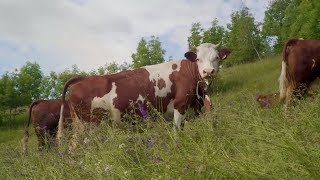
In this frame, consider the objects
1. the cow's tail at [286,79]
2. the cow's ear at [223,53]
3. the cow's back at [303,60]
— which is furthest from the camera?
the cow's back at [303,60]

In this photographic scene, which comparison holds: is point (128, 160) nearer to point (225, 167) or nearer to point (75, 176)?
point (75, 176)

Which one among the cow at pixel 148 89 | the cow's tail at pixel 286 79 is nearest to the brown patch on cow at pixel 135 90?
the cow at pixel 148 89

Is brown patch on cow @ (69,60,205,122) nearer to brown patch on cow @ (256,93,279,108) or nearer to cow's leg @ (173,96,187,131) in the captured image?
cow's leg @ (173,96,187,131)

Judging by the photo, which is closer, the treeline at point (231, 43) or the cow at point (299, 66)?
the cow at point (299, 66)

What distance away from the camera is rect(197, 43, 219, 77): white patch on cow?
8938 mm

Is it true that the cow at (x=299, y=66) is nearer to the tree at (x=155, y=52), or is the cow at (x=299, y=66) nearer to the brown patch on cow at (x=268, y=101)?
the brown patch on cow at (x=268, y=101)

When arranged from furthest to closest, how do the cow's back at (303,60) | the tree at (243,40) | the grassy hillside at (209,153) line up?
1. the tree at (243,40)
2. the cow's back at (303,60)
3. the grassy hillside at (209,153)

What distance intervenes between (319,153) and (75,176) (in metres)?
2.16

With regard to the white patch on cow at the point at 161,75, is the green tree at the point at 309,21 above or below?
above

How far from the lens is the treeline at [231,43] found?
Result: 40406 mm

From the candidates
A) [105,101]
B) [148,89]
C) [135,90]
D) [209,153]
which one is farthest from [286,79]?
[209,153]

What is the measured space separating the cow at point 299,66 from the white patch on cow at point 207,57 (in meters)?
1.92

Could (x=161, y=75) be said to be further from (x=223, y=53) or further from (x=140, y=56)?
(x=140, y=56)

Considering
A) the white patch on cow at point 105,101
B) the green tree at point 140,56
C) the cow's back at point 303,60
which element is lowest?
the white patch on cow at point 105,101
